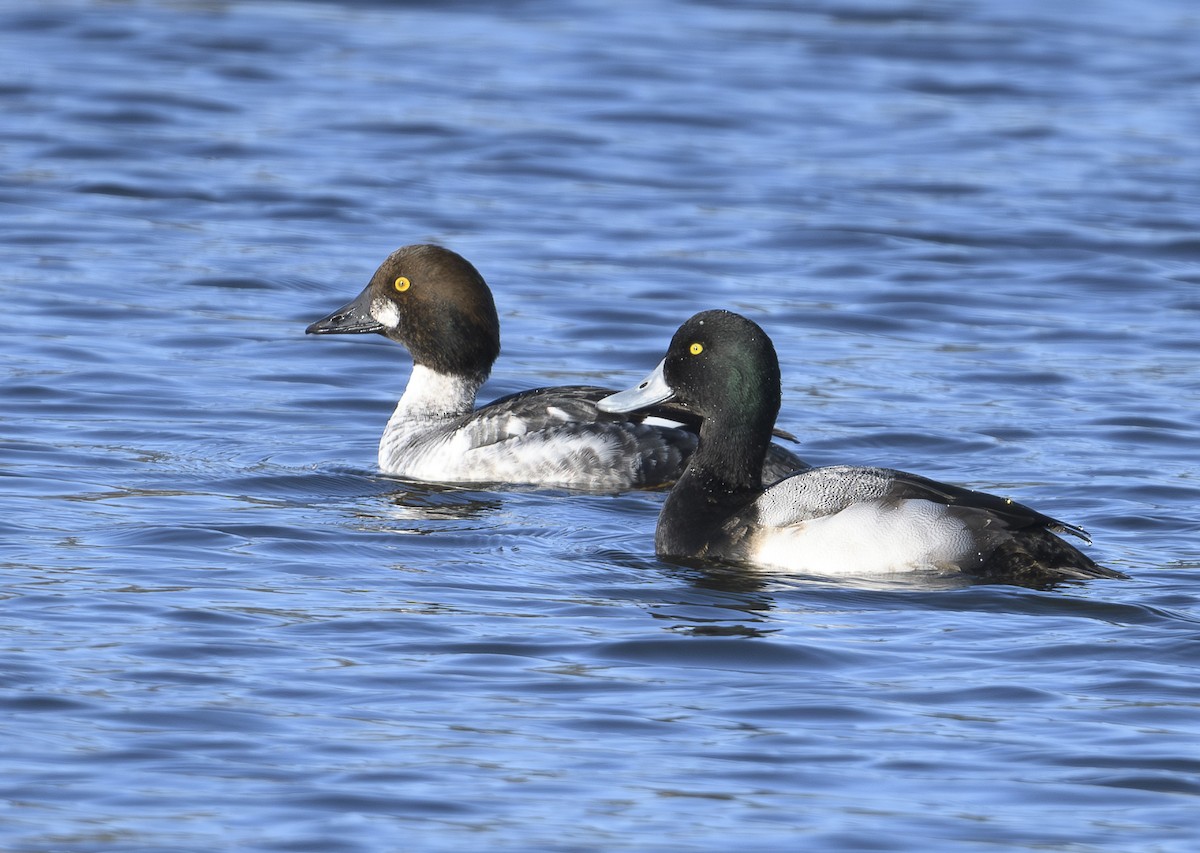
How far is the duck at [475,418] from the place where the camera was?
11.4 m

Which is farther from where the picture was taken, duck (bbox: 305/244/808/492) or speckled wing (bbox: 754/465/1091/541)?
duck (bbox: 305/244/808/492)

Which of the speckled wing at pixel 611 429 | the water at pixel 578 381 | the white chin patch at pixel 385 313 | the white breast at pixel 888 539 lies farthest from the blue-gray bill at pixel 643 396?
the white chin patch at pixel 385 313

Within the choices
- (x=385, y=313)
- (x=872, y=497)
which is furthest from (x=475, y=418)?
(x=872, y=497)

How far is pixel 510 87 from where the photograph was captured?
2280 centimetres

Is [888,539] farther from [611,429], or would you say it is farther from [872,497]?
[611,429]

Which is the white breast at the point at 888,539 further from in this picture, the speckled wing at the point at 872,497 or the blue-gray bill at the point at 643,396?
the blue-gray bill at the point at 643,396

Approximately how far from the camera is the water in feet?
22.7

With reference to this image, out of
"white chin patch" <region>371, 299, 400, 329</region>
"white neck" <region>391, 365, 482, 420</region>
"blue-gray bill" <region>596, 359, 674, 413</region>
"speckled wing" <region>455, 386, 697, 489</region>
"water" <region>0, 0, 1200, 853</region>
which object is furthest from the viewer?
"white chin patch" <region>371, 299, 400, 329</region>

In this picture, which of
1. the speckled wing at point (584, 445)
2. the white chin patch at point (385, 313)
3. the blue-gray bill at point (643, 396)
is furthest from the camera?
the white chin patch at point (385, 313)

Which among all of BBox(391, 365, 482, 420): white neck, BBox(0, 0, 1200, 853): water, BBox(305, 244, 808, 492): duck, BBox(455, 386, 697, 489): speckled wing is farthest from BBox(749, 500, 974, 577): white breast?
BBox(391, 365, 482, 420): white neck

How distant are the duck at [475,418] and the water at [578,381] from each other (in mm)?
243

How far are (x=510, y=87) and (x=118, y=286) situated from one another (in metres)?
7.86

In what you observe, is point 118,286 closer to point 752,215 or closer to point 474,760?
point 752,215

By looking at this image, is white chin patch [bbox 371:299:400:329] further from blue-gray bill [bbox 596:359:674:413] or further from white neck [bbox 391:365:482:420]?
blue-gray bill [bbox 596:359:674:413]
